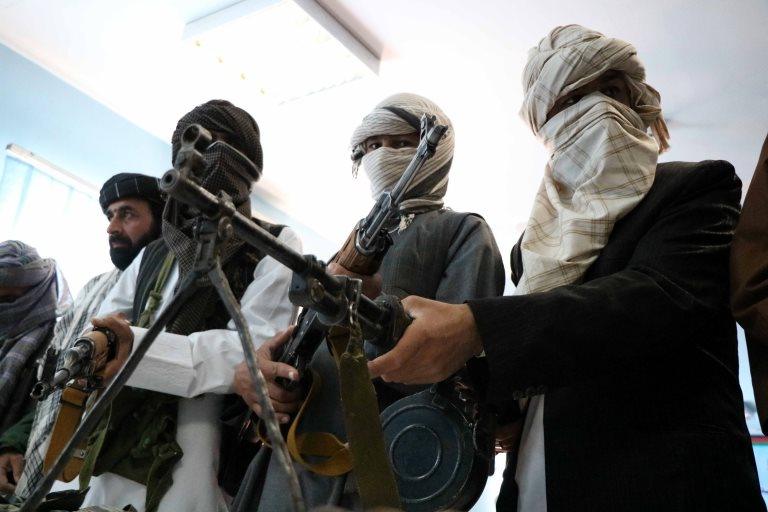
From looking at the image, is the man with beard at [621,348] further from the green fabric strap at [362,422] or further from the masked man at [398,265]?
the masked man at [398,265]

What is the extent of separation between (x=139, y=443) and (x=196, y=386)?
195mm

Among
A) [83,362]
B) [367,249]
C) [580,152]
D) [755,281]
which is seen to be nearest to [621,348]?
[755,281]

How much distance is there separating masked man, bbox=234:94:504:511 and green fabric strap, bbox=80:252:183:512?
0.74ft

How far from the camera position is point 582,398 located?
1.27 m

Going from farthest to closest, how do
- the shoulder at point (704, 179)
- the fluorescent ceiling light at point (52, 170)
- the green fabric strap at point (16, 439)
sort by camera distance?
1. the fluorescent ceiling light at point (52, 170)
2. the green fabric strap at point (16, 439)
3. the shoulder at point (704, 179)

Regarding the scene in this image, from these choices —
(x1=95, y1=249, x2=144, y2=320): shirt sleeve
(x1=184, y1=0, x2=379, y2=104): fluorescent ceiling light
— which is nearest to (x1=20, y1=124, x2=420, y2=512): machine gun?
(x1=95, y1=249, x2=144, y2=320): shirt sleeve

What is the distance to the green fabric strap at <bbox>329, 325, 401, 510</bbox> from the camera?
0.86 meters

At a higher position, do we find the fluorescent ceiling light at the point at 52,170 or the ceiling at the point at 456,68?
the ceiling at the point at 456,68

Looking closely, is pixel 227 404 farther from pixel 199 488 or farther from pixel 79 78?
pixel 79 78

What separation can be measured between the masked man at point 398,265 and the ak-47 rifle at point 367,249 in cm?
6

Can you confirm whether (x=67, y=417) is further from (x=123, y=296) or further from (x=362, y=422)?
(x=362, y=422)

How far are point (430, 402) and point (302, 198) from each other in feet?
18.5

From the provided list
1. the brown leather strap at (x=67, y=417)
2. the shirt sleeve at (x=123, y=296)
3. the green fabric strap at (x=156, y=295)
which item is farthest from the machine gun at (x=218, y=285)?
the shirt sleeve at (x=123, y=296)

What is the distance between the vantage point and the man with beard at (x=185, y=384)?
5.72ft
